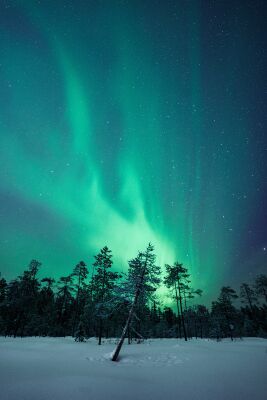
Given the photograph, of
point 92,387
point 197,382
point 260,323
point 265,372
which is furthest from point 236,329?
point 92,387

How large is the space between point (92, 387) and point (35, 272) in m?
37.4

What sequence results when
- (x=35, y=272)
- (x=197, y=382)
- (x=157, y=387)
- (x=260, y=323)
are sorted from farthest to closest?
1. (x=260, y=323)
2. (x=35, y=272)
3. (x=197, y=382)
4. (x=157, y=387)

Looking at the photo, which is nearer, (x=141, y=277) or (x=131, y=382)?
(x=131, y=382)

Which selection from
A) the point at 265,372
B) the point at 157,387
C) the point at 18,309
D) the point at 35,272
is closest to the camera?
the point at 157,387

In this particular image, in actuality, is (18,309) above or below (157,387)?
above

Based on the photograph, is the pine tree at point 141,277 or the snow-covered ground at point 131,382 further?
the pine tree at point 141,277

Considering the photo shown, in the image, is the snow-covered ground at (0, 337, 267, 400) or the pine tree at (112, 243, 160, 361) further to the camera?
the pine tree at (112, 243, 160, 361)

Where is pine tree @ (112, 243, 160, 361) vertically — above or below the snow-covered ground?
above

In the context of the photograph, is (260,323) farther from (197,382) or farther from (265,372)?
(197,382)

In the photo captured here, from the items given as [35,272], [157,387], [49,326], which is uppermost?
[35,272]

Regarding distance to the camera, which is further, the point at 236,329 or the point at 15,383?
the point at 236,329

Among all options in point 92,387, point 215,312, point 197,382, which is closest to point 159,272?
point 197,382

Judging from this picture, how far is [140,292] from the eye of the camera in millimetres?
15367

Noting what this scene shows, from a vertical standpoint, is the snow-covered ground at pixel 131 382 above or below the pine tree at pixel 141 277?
below
